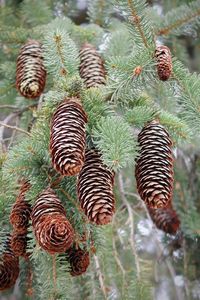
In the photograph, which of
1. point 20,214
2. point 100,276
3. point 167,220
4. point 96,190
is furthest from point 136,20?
point 167,220

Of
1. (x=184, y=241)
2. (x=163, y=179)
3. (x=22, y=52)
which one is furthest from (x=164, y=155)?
(x=184, y=241)

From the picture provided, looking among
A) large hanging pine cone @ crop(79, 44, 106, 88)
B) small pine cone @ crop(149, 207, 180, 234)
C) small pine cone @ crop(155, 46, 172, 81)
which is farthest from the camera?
small pine cone @ crop(149, 207, 180, 234)

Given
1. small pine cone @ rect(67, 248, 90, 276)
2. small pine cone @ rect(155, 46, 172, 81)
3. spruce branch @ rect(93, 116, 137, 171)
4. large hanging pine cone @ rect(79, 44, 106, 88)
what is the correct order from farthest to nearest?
large hanging pine cone @ rect(79, 44, 106, 88), small pine cone @ rect(67, 248, 90, 276), small pine cone @ rect(155, 46, 172, 81), spruce branch @ rect(93, 116, 137, 171)

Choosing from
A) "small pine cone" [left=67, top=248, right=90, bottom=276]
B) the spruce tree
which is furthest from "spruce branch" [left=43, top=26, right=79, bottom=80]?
"small pine cone" [left=67, top=248, right=90, bottom=276]

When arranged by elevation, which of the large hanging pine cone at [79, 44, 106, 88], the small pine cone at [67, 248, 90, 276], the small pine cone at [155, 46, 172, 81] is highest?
the small pine cone at [155, 46, 172, 81]

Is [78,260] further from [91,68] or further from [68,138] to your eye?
[91,68]

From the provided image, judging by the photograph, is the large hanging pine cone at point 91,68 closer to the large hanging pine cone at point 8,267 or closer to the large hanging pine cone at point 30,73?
the large hanging pine cone at point 30,73

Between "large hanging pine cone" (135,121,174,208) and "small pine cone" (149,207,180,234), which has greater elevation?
"large hanging pine cone" (135,121,174,208)

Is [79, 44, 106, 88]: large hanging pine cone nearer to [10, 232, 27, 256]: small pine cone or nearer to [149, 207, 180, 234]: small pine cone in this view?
[10, 232, 27, 256]: small pine cone
